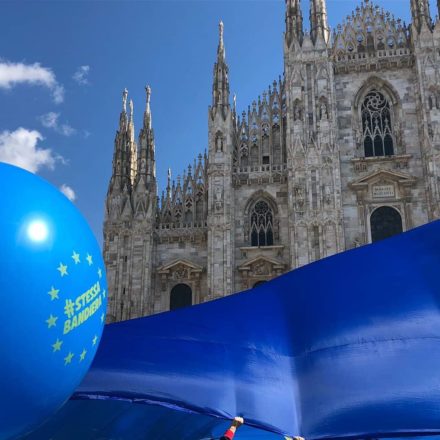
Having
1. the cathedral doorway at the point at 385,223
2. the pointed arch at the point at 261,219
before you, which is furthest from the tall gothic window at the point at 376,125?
the pointed arch at the point at 261,219

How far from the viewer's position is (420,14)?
80.5 feet

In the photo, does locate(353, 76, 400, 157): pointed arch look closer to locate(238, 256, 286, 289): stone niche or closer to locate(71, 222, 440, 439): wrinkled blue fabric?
locate(238, 256, 286, 289): stone niche

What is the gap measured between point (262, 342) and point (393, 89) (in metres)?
20.2

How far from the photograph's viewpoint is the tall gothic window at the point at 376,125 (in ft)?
79.0

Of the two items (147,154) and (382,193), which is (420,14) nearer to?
(382,193)

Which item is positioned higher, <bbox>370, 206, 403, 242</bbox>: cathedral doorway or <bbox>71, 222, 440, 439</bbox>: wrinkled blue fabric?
<bbox>370, 206, 403, 242</bbox>: cathedral doorway

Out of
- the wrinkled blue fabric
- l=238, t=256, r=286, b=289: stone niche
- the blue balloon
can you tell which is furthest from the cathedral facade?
the blue balloon

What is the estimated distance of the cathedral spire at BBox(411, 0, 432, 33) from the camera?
80.1 feet

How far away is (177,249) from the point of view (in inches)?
960

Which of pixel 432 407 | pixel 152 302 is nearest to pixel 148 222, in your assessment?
pixel 152 302

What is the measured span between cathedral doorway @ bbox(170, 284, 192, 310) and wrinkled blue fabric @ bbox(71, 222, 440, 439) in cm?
1615

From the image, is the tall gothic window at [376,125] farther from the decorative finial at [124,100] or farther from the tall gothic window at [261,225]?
the decorative finial at [124,100]

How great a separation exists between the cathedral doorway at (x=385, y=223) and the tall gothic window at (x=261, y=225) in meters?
4.27

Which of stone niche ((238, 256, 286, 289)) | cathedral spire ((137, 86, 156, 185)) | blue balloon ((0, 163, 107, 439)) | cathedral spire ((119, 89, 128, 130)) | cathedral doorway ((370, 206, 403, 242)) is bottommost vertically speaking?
blue balloon ((0, 163, 107, 439))
